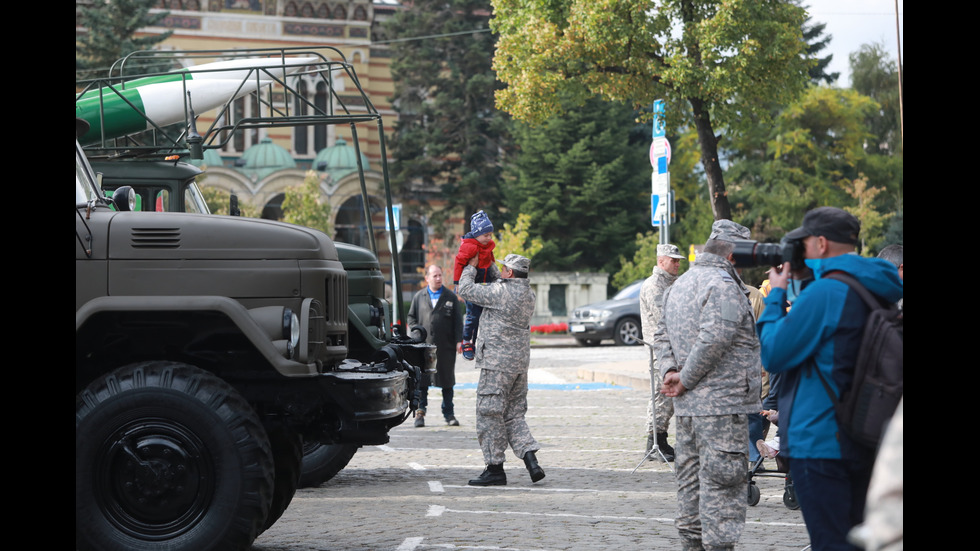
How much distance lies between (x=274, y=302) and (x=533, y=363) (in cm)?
1855

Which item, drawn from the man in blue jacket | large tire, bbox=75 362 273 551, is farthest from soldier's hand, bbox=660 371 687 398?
large tire, bbox=75 362 273 551

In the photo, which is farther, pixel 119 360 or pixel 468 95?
pixel 468 95

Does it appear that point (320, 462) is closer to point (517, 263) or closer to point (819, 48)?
point (517, 263)

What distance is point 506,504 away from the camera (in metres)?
8.62

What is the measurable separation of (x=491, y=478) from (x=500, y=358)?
985 mm

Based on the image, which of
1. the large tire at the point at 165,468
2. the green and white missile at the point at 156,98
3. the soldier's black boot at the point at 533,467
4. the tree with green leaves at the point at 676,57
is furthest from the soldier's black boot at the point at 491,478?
the tree with green leaves at the point at 676,57

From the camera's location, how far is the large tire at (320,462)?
375 inches

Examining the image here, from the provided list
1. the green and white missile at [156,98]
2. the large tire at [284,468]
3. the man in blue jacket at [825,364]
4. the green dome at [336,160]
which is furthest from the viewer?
the green dome at [336,160]

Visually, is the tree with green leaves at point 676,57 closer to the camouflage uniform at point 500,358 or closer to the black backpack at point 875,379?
the camouflage uniform at point 500,358

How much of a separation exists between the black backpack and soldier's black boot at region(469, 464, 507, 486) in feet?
17.4

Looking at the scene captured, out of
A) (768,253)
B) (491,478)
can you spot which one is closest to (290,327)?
(768,253)

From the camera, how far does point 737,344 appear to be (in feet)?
20.1
